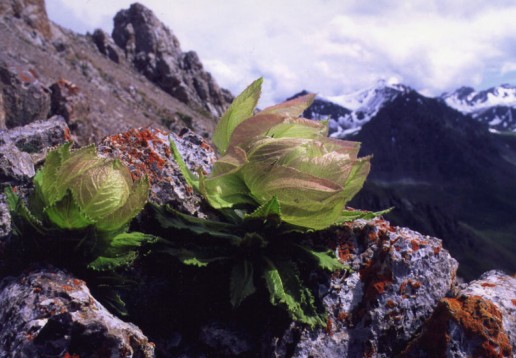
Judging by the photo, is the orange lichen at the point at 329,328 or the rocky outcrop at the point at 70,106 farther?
the rocky outcrop at the point at 70,106

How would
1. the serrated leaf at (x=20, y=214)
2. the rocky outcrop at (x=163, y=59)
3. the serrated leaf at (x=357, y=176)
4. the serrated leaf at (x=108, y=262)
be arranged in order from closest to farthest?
the serrated leaf at (x=20, y=214) → the serrated leaf at (x=108, y=262) → the serrated leaf at (x=357, y=176) → the rocky outcrop at (x=163, y=59)

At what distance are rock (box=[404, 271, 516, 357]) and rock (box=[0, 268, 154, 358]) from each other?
5.52 feet

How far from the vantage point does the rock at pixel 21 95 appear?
18609 millimetres

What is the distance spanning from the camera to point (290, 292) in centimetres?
261

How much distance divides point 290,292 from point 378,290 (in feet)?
2.52

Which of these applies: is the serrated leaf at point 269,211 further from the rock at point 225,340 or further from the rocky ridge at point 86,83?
the rocky ridge at point 86,83

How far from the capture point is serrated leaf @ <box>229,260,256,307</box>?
2.52 m

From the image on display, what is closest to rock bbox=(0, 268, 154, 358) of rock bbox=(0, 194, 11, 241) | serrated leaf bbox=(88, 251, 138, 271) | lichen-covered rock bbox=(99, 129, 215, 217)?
serrated leaf bbox=(88, 251, 138, 271)

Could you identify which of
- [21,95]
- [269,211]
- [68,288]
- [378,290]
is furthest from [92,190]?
[21,95]

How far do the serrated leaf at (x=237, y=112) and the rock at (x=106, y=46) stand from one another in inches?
2942

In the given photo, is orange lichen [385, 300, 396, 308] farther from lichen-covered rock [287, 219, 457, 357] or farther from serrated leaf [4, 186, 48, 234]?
serrated leaf [4, 186, 48, 234]

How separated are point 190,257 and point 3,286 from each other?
975mm

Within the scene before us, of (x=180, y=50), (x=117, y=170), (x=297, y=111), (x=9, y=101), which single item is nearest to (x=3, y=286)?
(x=117, y=170)

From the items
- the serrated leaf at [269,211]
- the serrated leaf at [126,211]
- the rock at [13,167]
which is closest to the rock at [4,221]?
the rock at [13,167]
